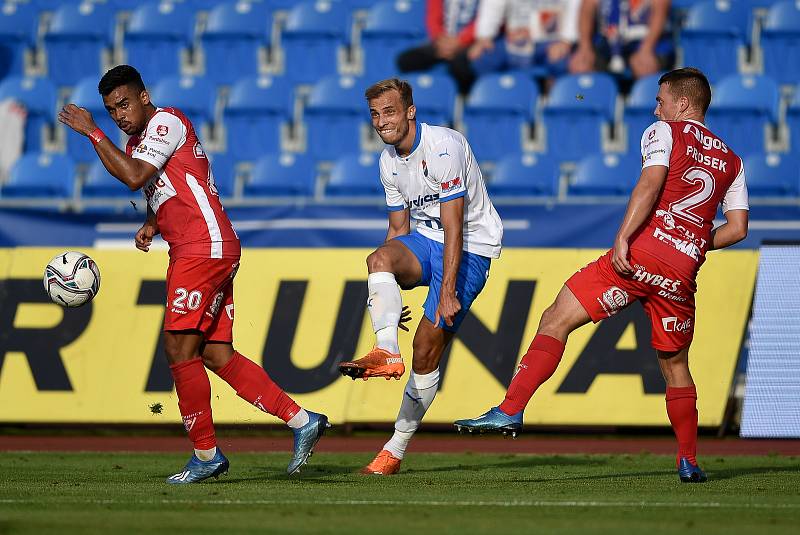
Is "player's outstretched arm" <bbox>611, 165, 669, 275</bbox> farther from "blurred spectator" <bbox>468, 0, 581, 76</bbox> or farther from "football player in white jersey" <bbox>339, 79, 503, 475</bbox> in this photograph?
"blurred spectator" <bbox>468, 0, 581, 76</bbox>

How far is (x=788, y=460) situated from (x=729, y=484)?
81.1 inches

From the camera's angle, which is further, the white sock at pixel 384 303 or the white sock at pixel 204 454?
the white sock at pixel 384 303

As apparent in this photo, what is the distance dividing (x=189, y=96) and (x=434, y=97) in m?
3.28

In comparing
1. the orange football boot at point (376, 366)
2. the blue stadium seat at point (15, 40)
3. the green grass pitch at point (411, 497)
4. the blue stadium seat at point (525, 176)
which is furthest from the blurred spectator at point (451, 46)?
the orange football boot at point (376, 366)

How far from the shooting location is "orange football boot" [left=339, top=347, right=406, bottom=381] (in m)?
6.96

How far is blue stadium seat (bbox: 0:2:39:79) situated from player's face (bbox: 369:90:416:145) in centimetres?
1190

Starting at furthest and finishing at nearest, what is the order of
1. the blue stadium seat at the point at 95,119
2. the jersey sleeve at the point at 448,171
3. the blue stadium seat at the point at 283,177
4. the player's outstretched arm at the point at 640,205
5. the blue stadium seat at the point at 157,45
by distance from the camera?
1. the blue stadium seat at the point at 157,45
2. the blue stadium seat at the point at 95,119
3. the blue stadium seat at the point at 283,177
4. the jersey sleeve at the point at 448,171
5. the player's outstretched arm at the point at 640,205

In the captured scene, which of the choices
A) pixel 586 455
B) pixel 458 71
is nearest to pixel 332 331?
pixel 586 455

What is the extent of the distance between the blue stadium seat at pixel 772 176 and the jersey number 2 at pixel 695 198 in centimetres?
708

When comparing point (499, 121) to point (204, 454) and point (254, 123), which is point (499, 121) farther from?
point (204, 454)

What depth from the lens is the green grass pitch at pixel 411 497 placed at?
531 cm

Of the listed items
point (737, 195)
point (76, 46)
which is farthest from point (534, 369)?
point (76, 46)

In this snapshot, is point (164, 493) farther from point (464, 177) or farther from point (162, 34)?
point (162, 34)

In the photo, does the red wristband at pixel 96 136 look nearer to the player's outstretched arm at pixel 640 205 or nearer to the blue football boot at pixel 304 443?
the blue football boot at pixel 304 443
